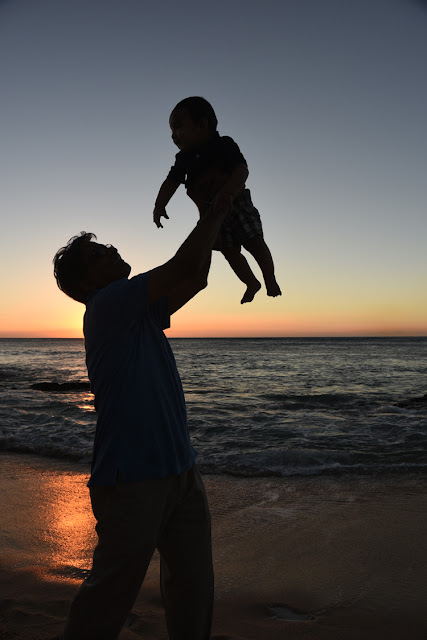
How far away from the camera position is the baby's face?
2221mm

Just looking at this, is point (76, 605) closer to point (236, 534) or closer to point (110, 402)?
point (110, 402)

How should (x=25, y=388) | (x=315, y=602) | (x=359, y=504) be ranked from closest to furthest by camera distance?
(x=315, y=602) < (x=359, y=504) < (x=25, y=388)

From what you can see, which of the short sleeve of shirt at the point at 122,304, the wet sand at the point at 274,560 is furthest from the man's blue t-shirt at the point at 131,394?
the wet sand at the point at 274,560

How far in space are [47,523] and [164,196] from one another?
379cm

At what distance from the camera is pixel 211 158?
88.4 inches

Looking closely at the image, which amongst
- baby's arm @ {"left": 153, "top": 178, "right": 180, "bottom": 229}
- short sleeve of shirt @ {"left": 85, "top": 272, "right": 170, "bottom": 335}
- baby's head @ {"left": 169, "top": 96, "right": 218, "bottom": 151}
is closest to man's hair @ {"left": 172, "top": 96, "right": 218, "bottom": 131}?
baby's head @ {"left": 169, "top": 96, "right": 218, "bottom": 151}

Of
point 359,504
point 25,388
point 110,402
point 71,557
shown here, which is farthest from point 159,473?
point 25,388

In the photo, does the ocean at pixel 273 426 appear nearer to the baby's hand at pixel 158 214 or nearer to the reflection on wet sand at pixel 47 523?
the reflection on wet sand at pixel 47 523

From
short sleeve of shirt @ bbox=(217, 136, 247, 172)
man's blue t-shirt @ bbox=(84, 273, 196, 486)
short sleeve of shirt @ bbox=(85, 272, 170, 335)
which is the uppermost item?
short sleeve of shirt @ bbox=(217, 136, 247, 172)

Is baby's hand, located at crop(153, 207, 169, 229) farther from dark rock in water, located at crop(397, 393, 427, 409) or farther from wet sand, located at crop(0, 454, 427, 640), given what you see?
dark rock in water, located at crop(397, 393, 427, 409)

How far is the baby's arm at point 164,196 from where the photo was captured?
8.20ft

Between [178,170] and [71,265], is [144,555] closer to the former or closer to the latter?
[71,265]

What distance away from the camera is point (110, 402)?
1977 millimetres

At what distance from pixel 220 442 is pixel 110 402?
23.4ft
